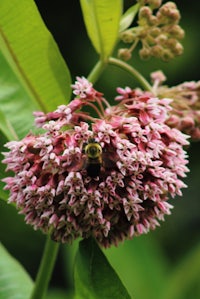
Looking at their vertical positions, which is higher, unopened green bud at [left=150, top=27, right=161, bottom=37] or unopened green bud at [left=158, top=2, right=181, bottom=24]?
unopened green bud at [left=158, top=2, right=181, bottom=24]

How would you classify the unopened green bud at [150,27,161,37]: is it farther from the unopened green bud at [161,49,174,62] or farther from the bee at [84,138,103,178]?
the bee at [84,138,103,178]

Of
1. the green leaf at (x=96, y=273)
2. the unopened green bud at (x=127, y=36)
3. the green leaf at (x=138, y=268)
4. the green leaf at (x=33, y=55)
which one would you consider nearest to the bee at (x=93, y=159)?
the green leaf at (x=96, y=273)

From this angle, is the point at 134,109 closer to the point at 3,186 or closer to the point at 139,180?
the point at 139,180

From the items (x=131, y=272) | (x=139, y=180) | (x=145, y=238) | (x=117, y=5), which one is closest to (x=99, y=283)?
(x=139, y=180)

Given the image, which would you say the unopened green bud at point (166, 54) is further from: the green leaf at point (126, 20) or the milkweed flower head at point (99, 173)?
the milkweed flower head at point (99, 173)

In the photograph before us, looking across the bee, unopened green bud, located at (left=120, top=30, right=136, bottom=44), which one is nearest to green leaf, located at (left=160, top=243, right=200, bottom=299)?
unopened green bud, located at (left=120, top=30, right=136, bottom=44)

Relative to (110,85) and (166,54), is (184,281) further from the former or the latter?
(110,85)
